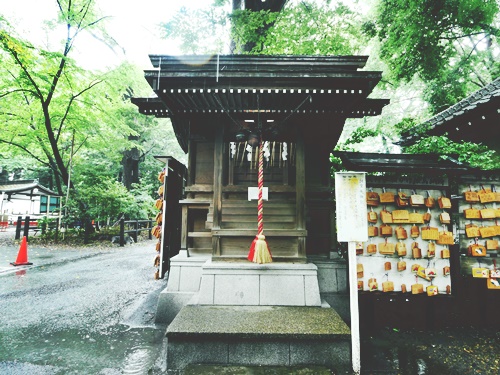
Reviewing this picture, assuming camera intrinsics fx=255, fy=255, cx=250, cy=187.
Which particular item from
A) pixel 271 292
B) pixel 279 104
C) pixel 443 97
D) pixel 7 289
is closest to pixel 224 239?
pixel 271 292

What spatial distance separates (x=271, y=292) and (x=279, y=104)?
13.2 ft

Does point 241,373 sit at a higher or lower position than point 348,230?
lower

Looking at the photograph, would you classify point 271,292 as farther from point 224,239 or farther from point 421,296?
point 421,296

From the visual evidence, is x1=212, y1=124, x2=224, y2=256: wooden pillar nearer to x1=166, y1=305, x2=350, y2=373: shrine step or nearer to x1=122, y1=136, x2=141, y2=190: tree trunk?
x1=166, y1=305, x2=350, y2=373: shrine step

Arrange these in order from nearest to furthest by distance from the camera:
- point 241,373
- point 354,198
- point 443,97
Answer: point 241,373 < point 354,198 < point 443,97

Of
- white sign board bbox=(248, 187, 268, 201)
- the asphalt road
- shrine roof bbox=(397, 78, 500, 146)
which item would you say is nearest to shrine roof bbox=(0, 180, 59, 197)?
the asphalt road

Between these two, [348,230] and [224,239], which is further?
[224,239]

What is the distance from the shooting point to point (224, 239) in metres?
5.93

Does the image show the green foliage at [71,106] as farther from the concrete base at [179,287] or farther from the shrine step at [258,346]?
the shrine step at [258,346]

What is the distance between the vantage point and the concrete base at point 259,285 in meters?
5.21

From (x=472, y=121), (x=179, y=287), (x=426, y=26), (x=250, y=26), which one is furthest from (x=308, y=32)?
(x=179, y=287)

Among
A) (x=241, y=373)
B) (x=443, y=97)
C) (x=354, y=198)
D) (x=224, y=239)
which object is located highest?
(x=443, y=97)

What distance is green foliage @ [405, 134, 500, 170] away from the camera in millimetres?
6215

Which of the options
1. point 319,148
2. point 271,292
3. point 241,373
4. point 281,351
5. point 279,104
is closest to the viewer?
point 241,373
